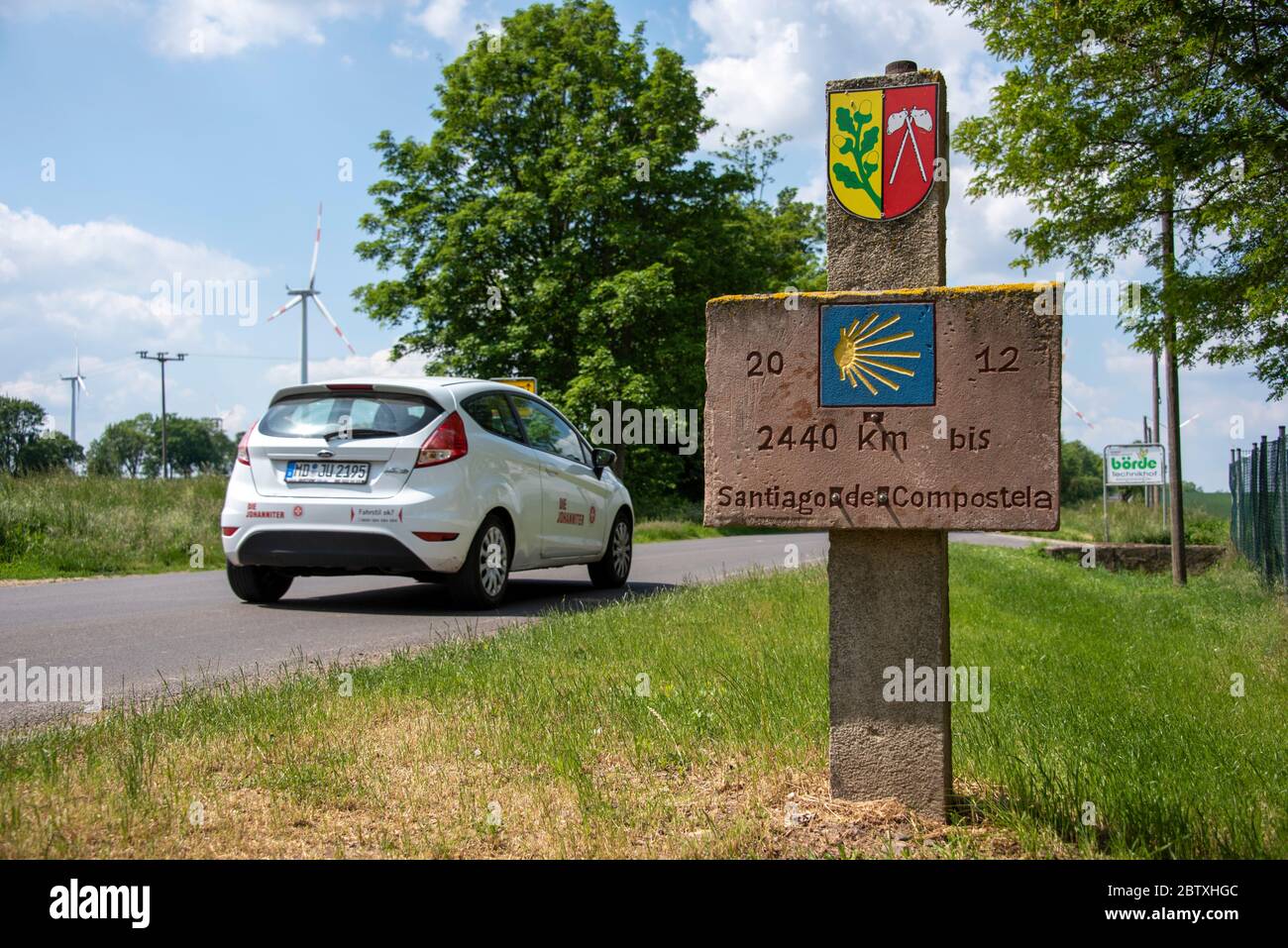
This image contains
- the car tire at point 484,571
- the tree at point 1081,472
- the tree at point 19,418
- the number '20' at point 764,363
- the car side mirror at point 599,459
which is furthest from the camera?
the tree at point 1081,472

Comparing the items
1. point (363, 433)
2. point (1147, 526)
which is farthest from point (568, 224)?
point (363, 433)

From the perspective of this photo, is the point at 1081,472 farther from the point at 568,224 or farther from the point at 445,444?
the point at 445,444

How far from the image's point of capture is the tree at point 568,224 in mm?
34469

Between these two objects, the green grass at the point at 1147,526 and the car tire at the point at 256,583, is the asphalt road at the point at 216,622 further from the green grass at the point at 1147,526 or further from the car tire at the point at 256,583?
the green grass at the point at 1147,526

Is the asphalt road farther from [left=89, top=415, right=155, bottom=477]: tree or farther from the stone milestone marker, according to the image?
[left=89, top=415, right=155, bottom=477]: tree

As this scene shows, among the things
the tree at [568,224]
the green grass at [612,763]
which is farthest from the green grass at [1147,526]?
the green grass at [612,763]

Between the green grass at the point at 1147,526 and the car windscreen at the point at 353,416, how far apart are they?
63.7 feet

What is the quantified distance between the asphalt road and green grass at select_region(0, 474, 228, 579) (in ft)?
8.08

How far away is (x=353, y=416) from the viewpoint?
9.20 metres

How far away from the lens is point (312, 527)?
8914 mm

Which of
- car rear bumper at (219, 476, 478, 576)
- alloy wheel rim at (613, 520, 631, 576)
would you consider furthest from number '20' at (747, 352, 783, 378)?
alloy wheel rim at (613, 520, 631, 576)

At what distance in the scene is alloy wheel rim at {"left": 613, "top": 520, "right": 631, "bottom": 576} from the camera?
1208cm
